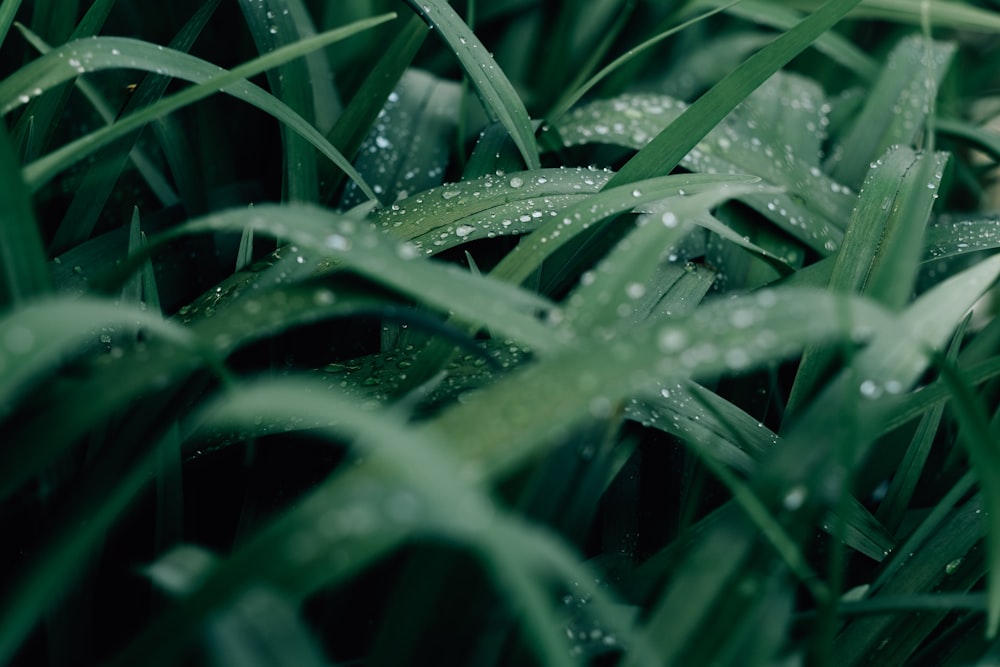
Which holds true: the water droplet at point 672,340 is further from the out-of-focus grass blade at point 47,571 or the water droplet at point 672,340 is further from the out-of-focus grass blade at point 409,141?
the out-of-focus grass blade at point 409,141

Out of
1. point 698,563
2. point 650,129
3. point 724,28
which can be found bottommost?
point 698,563

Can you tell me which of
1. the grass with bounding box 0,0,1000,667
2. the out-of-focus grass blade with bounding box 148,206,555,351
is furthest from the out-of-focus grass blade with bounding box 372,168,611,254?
the out-of-focus grass blade with bounding box 148,206,555,351

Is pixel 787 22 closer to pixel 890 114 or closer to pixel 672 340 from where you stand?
pixel 890 114

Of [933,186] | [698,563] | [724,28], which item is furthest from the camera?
[724,28]

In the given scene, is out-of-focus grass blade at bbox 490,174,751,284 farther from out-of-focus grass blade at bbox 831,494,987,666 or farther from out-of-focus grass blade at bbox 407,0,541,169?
out-of-focus grass blade at bbox 831,494,987,666

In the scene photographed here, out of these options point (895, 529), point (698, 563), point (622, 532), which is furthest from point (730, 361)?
point (895, 529)

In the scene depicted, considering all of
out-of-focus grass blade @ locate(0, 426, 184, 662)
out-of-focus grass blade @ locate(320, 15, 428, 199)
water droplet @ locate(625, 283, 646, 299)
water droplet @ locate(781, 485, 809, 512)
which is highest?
out-of-focus grass blade @ locate(320, 15, 428, 199)

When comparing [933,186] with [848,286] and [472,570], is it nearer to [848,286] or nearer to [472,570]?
[848,286]
